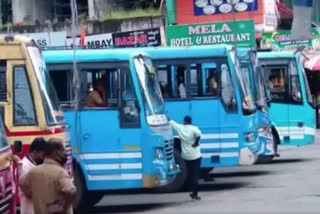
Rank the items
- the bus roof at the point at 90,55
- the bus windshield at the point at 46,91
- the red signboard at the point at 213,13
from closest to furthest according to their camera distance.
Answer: the bus windshield at the point at 46,91, the bus roof at the point at 90,55, the red signboard at the point at 213,13

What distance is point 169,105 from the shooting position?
66.1 feet

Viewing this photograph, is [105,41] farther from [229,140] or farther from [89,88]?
[89,88]

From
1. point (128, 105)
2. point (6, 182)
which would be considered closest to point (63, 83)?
point (128, 105)

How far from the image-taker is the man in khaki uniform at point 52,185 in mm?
9516

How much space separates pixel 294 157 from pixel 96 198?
11.9 metres

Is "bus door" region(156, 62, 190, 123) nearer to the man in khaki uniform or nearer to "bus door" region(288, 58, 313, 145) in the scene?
"bus door" region(288, 58, 313, 145)

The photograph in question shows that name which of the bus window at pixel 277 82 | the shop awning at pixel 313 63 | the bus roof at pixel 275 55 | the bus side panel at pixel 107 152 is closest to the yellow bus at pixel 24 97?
the bus side panel at pixel 107 152

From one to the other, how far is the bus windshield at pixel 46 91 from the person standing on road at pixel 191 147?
4299 mm

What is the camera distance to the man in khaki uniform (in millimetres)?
9516

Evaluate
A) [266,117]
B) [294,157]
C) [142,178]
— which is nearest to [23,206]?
[142,178]

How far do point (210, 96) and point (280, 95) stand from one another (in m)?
7.18

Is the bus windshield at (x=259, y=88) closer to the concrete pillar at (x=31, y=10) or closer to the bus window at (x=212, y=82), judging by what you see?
the bus window at (x=212, y=82)

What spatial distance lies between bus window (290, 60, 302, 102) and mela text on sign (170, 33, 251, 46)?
139cm

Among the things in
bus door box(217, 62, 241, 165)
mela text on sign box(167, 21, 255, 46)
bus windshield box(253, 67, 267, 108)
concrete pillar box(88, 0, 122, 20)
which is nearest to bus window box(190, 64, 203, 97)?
bus door box(217, 62, 241, 165)
